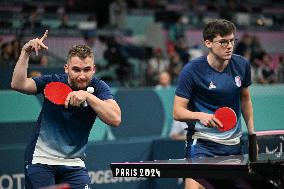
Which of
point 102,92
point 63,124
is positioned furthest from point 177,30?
point 63,124

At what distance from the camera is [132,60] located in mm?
16078

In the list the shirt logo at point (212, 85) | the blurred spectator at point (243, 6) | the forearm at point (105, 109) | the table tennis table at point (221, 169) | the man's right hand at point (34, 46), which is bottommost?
the table tennis table at point (221, 169)

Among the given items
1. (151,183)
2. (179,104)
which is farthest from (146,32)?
(179,104)

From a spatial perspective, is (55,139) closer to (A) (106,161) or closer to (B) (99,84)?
(B) (99,84)

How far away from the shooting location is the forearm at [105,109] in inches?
201

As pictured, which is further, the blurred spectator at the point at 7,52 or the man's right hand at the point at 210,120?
the blurred spectator at the point at 7,52

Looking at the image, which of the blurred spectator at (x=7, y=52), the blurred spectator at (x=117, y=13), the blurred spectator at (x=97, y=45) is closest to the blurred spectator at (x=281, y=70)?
the blurred spectator at (x=97, y=45)

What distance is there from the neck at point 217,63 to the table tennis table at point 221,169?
4.50ft

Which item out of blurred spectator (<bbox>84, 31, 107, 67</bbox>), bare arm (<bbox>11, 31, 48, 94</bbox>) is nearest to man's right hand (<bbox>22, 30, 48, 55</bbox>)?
bare arm (<bbox>11, 31, 48, 94</bbox>)

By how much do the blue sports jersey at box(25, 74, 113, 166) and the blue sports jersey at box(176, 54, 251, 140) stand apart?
0.85 metres

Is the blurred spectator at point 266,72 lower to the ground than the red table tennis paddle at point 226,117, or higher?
lower

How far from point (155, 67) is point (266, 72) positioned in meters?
2.79

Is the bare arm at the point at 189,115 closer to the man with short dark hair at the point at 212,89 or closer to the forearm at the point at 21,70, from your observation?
the man with short dark hair at the point at 212,89

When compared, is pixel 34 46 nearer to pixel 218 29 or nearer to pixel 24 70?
pixel 24 70
